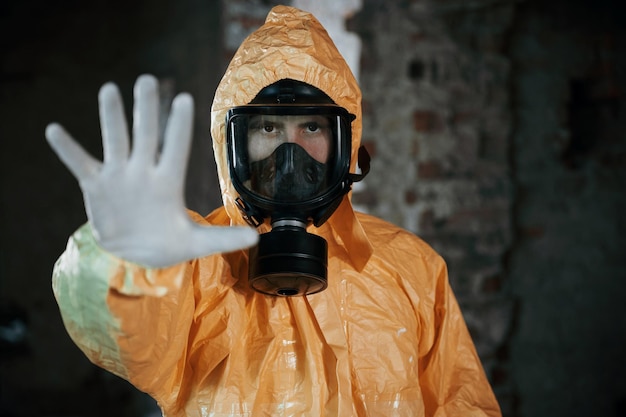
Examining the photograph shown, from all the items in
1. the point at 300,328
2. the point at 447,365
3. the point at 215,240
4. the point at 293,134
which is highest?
the point at 293,134

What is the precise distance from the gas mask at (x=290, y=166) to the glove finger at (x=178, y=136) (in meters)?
0.35

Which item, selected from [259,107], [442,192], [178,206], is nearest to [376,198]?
[442,192]

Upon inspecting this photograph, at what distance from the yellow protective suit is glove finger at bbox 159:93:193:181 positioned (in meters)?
0.22

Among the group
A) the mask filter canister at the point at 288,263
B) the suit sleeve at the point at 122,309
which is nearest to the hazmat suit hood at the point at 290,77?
the mask filter canister at the point at 288,263

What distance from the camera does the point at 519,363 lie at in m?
2.55

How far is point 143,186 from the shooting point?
949 millimetres

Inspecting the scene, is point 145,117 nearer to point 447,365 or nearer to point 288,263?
point 288,263

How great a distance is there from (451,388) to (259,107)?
0.70m

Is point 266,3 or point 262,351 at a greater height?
point 266,3

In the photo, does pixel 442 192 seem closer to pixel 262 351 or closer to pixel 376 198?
pixel 376 198

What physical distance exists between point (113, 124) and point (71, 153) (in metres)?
0.07

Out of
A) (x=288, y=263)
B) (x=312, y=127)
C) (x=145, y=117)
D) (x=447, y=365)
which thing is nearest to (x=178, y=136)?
(x=145, y=117)

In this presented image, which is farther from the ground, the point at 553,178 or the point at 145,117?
the point at 145,117

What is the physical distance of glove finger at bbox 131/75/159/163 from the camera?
0.91 meters
